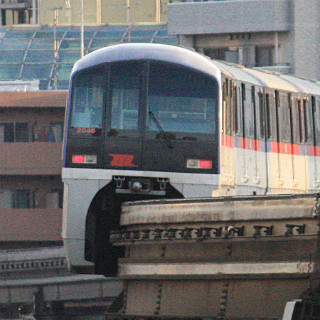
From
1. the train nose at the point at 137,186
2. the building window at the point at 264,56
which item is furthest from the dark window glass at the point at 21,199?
the train nose at the point at 137,186

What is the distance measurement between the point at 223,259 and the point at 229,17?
34990 mm

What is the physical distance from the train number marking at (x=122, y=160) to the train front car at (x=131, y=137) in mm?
15

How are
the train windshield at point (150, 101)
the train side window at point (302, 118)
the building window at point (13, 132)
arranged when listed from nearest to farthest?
the train windshield at point (150, 101) → the train side window at point (302, 118) → the building window at point (13, 132)

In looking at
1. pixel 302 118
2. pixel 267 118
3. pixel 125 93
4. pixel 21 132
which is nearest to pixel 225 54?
pixel 21 132

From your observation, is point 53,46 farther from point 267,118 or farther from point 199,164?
point 199,164

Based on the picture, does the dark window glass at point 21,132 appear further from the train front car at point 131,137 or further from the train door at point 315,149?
the train front car at point 131,137

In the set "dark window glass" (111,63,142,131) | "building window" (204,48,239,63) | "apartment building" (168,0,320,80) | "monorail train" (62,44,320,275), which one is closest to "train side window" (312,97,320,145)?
"monorail train" (62,44,320,275)

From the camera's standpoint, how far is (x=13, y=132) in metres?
53.6

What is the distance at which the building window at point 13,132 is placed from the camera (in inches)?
2109

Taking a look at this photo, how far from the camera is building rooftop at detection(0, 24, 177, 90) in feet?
200

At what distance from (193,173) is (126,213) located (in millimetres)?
3797

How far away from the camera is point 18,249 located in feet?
161

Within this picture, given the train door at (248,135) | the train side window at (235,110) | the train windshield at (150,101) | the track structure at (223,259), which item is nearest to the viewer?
the track structure at (223,259)

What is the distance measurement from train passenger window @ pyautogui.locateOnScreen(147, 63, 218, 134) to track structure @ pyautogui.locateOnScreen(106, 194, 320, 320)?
4.70 meters
